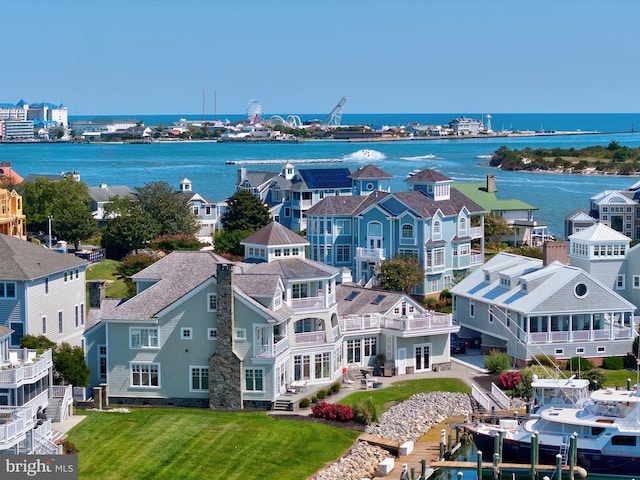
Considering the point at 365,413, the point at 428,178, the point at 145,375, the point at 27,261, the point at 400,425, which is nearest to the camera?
the point at 365,413

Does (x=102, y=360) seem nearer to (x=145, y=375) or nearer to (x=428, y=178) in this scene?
(x=145, y=375)

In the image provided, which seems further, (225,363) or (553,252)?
(553,252)

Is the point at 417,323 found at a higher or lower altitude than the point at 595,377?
higher

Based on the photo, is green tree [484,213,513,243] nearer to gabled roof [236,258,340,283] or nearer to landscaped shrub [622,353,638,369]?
landscaped shrub [622,353,638,369]

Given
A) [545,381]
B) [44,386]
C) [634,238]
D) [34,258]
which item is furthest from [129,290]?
[634,238]

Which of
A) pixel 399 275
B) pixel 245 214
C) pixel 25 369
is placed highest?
pixel 245 214

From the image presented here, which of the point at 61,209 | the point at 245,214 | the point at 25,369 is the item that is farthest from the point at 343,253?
the point at 25,369

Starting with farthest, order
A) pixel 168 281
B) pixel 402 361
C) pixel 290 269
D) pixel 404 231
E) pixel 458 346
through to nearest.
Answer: pixel 404 231, pixel 458 346, pixel 402 361, pixel 290 269, pixel 168 281
